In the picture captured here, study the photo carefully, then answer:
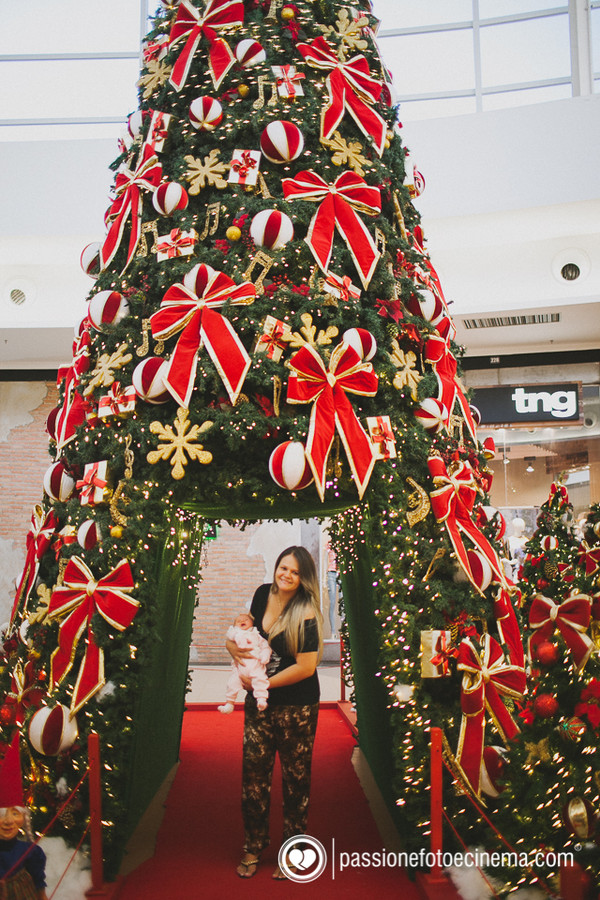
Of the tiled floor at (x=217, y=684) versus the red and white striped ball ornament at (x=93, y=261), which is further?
the tiled floor at (x=217, y=684)

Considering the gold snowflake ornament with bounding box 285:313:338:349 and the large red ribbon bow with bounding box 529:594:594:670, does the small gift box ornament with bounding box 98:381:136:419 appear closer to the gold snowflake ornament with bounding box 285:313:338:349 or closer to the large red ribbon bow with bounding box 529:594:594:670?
the gold snowflake ornament with bounding box 285:313:338:349

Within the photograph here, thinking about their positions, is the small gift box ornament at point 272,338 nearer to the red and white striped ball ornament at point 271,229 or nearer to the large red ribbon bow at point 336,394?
the large red ribbon bow at point 336,394

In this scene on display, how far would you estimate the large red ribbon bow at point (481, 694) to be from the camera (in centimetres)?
328

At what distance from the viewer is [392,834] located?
3986mm

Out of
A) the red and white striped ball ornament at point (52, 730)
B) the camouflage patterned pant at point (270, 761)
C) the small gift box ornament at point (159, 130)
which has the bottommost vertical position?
the camouflage patterned pant at point (270, 761)

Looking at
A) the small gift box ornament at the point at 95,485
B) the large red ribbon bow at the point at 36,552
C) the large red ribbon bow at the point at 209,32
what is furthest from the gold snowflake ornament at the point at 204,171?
the large red ribbon bow at the point at 36,552

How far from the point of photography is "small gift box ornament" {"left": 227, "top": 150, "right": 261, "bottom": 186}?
12.2 ft

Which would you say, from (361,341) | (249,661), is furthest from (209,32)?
(249,661)

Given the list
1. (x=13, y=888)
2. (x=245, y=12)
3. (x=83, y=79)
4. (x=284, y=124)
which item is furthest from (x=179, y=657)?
(x=83, y=79)

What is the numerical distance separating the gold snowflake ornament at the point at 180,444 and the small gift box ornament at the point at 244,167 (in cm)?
126

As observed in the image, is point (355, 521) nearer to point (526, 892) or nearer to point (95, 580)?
point (95, 580)

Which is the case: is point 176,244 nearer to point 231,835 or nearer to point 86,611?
point 86,611

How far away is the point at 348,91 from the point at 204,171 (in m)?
0.94

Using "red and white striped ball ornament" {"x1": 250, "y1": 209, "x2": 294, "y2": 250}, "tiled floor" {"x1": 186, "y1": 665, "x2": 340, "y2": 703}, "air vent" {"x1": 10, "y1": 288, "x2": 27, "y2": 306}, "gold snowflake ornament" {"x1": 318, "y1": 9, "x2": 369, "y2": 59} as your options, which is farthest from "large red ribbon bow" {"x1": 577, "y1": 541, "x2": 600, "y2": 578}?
"air vent" {"x1": 10, "y1": 288, "x2": 27, "y2": 306}
